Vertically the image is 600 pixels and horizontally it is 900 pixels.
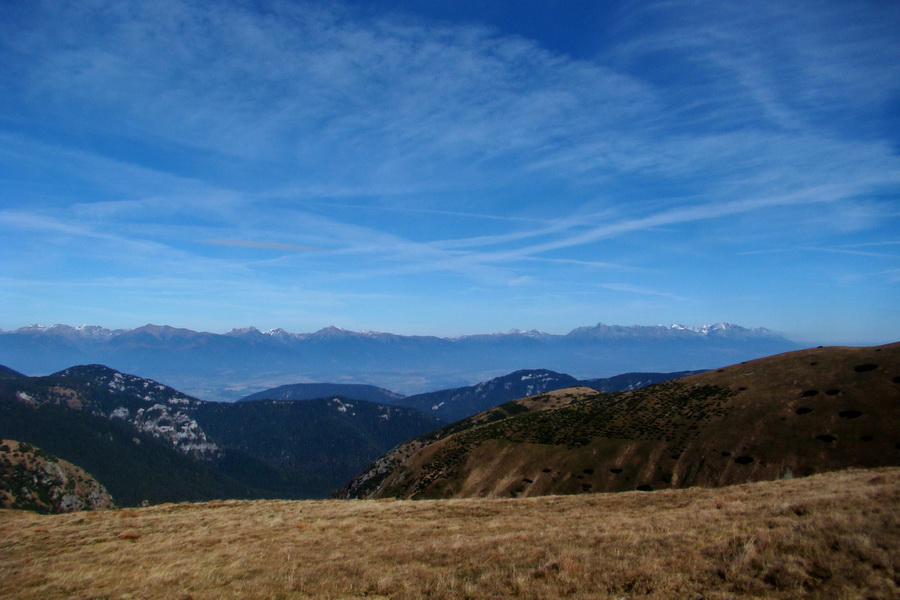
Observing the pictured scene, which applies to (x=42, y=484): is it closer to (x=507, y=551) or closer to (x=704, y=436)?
(x=704, y=436)

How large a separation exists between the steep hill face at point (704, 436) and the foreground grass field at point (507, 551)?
127ft

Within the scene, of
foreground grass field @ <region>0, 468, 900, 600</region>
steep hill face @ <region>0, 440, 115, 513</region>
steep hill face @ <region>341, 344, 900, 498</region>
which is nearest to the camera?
foreground grass field @ <region>0, 468, 900, 600</region>

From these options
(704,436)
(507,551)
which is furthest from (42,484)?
(507,551)

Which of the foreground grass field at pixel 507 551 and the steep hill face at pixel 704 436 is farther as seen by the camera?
the steep hill face at pixel 704 436

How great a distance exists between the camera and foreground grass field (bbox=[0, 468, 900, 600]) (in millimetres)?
11703

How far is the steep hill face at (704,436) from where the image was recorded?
59.2m

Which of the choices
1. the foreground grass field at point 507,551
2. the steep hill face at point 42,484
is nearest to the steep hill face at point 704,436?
the foreground grass field at point 507,551

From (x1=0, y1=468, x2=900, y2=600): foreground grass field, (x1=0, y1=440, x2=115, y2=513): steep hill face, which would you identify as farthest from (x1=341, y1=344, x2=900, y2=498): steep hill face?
(x1=0, y1=440, x2=115, y2=513): steep hill face

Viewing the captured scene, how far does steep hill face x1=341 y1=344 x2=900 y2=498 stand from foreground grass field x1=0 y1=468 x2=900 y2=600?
38720mm

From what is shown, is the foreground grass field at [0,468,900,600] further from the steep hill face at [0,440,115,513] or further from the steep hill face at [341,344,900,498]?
the steep hill face at [0,440,115,513]

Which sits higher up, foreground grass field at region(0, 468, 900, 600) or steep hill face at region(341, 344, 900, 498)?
foreground grass field at region(0, 468, 900, 600)

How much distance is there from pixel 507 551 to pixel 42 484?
779ft

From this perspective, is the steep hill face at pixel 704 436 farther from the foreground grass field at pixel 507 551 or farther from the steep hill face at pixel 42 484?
the steep hill face at pixel 42 484

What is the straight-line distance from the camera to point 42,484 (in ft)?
572
